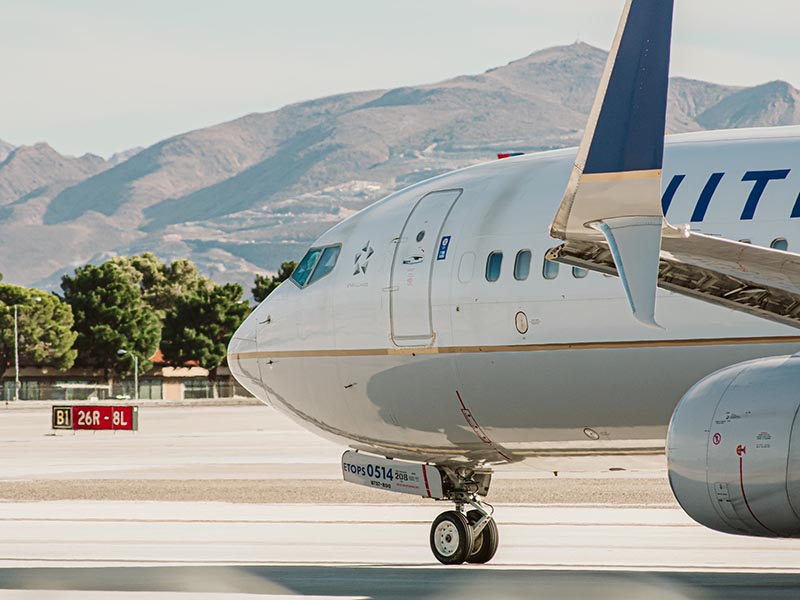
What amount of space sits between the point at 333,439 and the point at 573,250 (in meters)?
8.04

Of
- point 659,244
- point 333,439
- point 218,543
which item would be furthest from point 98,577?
point 659,244

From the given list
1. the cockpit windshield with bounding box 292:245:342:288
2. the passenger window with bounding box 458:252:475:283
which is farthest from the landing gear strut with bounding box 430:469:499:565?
the cockpit windshield with bounding box 292:245:342:288

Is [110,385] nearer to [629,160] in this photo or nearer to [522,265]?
[522,265]

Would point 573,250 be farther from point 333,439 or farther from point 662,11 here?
point 333,439

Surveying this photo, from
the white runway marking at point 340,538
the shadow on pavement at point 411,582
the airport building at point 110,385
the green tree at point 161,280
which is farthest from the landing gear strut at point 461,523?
the green tree at point 161,280

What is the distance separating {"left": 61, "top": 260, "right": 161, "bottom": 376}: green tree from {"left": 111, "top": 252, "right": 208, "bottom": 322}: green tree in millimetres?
22023

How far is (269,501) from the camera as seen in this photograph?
99.5 ft

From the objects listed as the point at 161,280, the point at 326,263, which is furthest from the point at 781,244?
the point at 161,280

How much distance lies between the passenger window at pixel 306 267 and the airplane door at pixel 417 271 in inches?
58.4

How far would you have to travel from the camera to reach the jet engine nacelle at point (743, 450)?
10281 mm

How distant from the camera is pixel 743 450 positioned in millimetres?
10461

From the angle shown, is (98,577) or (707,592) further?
(98,577)

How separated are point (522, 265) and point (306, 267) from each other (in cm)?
364

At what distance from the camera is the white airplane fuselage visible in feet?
43.4
